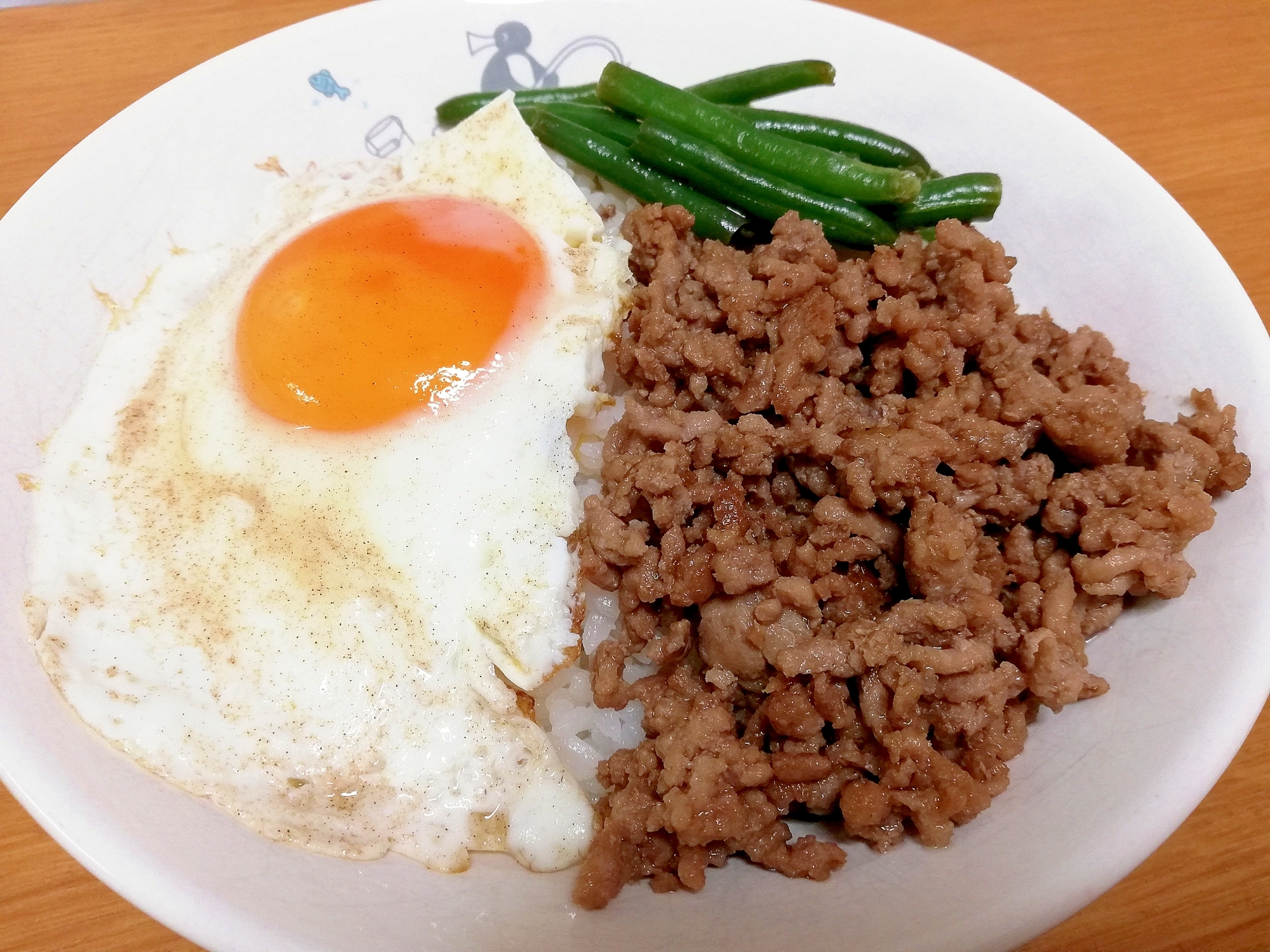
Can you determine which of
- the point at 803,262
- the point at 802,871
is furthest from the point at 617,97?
the point at 802,871

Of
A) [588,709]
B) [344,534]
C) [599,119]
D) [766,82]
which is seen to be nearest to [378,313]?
[344,534]

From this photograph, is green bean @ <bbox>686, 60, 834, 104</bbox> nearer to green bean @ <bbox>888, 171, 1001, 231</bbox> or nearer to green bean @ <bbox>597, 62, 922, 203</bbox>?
green bean @ <bbox>597, 62, 922, 203</bbox>

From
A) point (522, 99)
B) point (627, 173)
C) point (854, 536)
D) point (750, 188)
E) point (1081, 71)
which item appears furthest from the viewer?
point (1081, 71)

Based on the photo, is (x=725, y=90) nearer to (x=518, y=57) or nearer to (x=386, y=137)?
(x=518, y=57)

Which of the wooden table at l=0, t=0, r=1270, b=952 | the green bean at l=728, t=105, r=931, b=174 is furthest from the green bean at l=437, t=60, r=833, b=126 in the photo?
the wooden table at l=0, t=0, r=1270, b=952

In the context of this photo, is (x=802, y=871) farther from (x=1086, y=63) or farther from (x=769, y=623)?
(x=1086, y=63)

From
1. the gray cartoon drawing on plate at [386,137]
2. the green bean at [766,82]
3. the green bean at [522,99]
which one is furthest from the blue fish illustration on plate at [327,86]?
the green bean at [766,82]
